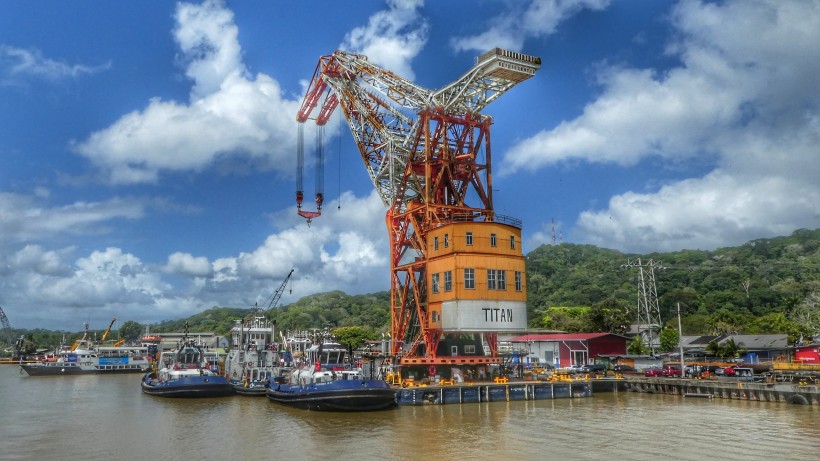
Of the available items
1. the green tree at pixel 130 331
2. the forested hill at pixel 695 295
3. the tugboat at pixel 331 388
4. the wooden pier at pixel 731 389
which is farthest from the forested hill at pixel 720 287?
the green tree at pixel 130 331

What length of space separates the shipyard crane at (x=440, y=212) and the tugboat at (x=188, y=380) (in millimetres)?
15846

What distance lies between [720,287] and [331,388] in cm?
12359

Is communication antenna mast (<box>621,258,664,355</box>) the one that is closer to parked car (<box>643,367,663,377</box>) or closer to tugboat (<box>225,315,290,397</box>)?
parked car (<box>643,367,663,377</box>)

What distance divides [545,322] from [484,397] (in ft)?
219

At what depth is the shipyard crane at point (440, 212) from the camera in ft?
164

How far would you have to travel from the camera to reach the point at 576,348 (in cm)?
7019

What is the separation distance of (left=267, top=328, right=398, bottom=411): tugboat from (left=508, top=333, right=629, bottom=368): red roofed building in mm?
30391

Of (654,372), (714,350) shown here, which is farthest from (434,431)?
(714,350)

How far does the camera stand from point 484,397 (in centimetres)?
4719

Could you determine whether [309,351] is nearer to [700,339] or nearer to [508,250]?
[508,250]

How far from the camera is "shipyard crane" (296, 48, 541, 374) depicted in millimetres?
49906

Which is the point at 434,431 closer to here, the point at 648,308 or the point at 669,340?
the point at 669,340

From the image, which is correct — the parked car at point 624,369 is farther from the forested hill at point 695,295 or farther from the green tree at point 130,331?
the green tree at point 130,331

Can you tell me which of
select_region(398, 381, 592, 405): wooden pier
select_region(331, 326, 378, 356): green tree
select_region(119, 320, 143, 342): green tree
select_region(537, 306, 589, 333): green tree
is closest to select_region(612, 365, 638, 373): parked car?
select_region(398, 381, 592, 405): wooden pier
